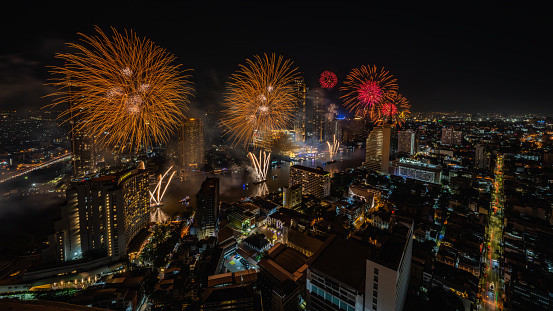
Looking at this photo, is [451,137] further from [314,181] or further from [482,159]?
[314,181]

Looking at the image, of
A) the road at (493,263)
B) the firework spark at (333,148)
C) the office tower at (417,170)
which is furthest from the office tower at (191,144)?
the road at (493,263)

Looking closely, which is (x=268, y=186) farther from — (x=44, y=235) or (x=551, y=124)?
(x=551, y=124)

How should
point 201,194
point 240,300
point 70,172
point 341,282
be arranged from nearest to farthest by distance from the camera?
point 341,282
point 240,300
point 201,194
point 70,172

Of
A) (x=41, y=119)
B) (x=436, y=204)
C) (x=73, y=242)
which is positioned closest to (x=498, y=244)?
(x=436, y=204)

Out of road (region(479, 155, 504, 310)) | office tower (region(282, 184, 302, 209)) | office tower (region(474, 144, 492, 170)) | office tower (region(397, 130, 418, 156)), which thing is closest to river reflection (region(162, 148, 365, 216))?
office tower (region(282, 184, 302, 209))

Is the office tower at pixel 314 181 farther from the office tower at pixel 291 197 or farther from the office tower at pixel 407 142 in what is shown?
the office tower at pixel 407 142

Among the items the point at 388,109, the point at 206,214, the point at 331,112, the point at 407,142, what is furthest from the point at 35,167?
the point at 407,142
